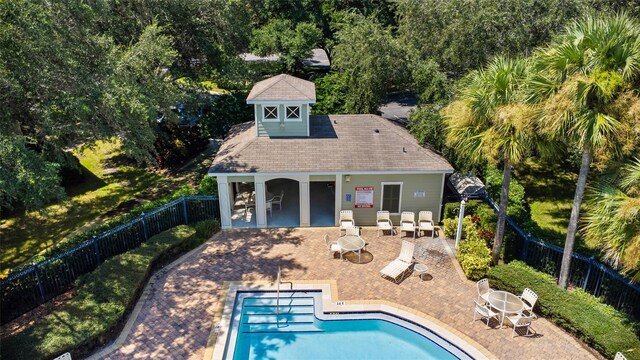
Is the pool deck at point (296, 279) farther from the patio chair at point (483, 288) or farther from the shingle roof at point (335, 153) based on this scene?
the shingle roof at point (335, 153)

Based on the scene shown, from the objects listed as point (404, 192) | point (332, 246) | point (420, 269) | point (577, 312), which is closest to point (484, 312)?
point (577, 312)

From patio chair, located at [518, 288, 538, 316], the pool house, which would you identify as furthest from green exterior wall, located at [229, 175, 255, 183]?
patio chair, located at [518, 288, 538, 316]

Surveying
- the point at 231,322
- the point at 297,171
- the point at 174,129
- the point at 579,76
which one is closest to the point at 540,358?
the point at 579,76

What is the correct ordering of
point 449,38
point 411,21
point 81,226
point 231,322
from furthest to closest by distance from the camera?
point 411,21 → point 449,38 → point 81,226 → point 231,322

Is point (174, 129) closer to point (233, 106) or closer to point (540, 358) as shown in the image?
point (233, 106)

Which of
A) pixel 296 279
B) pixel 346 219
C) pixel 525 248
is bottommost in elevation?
pixel 296 279

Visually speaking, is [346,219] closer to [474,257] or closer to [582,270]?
[474,257]

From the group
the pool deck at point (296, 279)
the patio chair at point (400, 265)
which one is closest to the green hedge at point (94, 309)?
the pool deck at point (296, 279)
